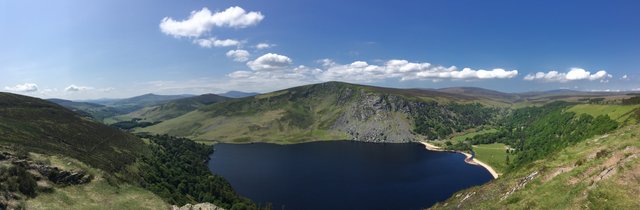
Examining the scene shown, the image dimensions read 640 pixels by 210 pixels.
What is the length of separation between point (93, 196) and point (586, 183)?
92.5 m

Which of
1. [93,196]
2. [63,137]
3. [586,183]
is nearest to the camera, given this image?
[586,183]

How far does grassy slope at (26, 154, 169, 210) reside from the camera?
73.2 meters

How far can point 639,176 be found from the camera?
3662 centimetres

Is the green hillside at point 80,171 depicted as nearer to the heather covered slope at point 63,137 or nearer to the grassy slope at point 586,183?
the heather covered slope at point 63,137

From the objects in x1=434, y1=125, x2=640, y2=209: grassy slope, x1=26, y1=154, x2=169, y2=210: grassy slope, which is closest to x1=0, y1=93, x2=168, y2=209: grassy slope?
x1=26, y1=154, x2=169, y2=210: grassy slope

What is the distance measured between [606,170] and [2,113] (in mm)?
186868

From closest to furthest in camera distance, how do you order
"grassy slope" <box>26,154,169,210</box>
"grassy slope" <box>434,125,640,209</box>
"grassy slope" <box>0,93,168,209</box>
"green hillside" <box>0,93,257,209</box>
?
"grassy slope" <box>434,125,640,209</box> < "grassy slope" <box>26,154,169,210</box> < "green hillside" <box>0,93,257,209</box> < "grassy slope" <box>0,93,168,209</box>

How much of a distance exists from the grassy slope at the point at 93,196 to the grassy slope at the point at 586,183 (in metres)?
73.8

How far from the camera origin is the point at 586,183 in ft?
132

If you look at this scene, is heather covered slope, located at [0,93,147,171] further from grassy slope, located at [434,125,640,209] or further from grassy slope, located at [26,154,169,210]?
grassy slope, located at [434,125,640,209]

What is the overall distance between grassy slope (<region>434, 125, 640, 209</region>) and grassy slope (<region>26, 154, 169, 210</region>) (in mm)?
73836

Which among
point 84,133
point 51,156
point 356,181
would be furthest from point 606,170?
point 84,133

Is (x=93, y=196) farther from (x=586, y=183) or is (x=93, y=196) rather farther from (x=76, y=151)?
(x=586, y=183)

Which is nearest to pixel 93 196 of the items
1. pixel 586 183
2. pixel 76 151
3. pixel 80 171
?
pixel 80 171
